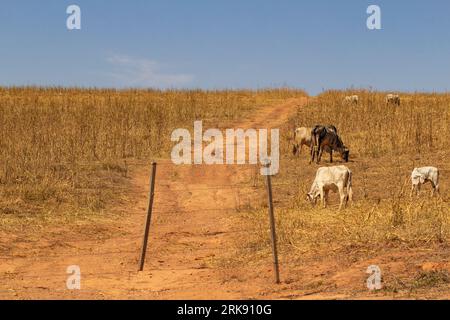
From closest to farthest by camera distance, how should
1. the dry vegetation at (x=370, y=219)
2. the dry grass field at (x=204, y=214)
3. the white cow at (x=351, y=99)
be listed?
the dry grass field at (x=204, y=214), the dry vegetation at (x=370, y=219), the white cow at (x=351, y=99)

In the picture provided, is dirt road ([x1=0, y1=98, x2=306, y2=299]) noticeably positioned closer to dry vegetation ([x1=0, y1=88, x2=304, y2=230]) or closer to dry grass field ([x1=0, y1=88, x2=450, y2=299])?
dry grass field ([x1=0, y1=88, x2=450, y2=299])

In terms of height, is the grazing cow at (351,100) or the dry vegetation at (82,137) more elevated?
the grazing cow at (351,100)

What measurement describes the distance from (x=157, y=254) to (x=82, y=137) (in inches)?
488

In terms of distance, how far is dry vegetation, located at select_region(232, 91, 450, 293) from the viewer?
28.8ft

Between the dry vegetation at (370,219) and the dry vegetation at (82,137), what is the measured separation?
4098mm

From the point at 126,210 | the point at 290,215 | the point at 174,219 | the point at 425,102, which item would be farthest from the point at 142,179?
the point at 425,102

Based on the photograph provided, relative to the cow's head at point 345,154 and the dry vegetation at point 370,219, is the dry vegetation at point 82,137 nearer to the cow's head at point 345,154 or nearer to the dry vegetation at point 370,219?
the dry vegetation at point 370,219

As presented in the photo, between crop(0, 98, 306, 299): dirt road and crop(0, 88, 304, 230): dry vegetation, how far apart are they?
3.23 feet

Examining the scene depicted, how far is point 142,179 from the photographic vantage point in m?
18.1

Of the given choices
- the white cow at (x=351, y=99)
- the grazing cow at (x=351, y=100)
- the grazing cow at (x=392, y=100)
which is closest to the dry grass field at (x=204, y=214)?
the grazing cow at (x=351, y=100)

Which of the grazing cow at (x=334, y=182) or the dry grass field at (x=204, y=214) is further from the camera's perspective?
the grazing cow at (x=334, y=182)

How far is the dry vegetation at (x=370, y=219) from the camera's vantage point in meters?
8.77

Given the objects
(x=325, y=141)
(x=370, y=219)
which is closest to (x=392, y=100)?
(x=325, y=141)
